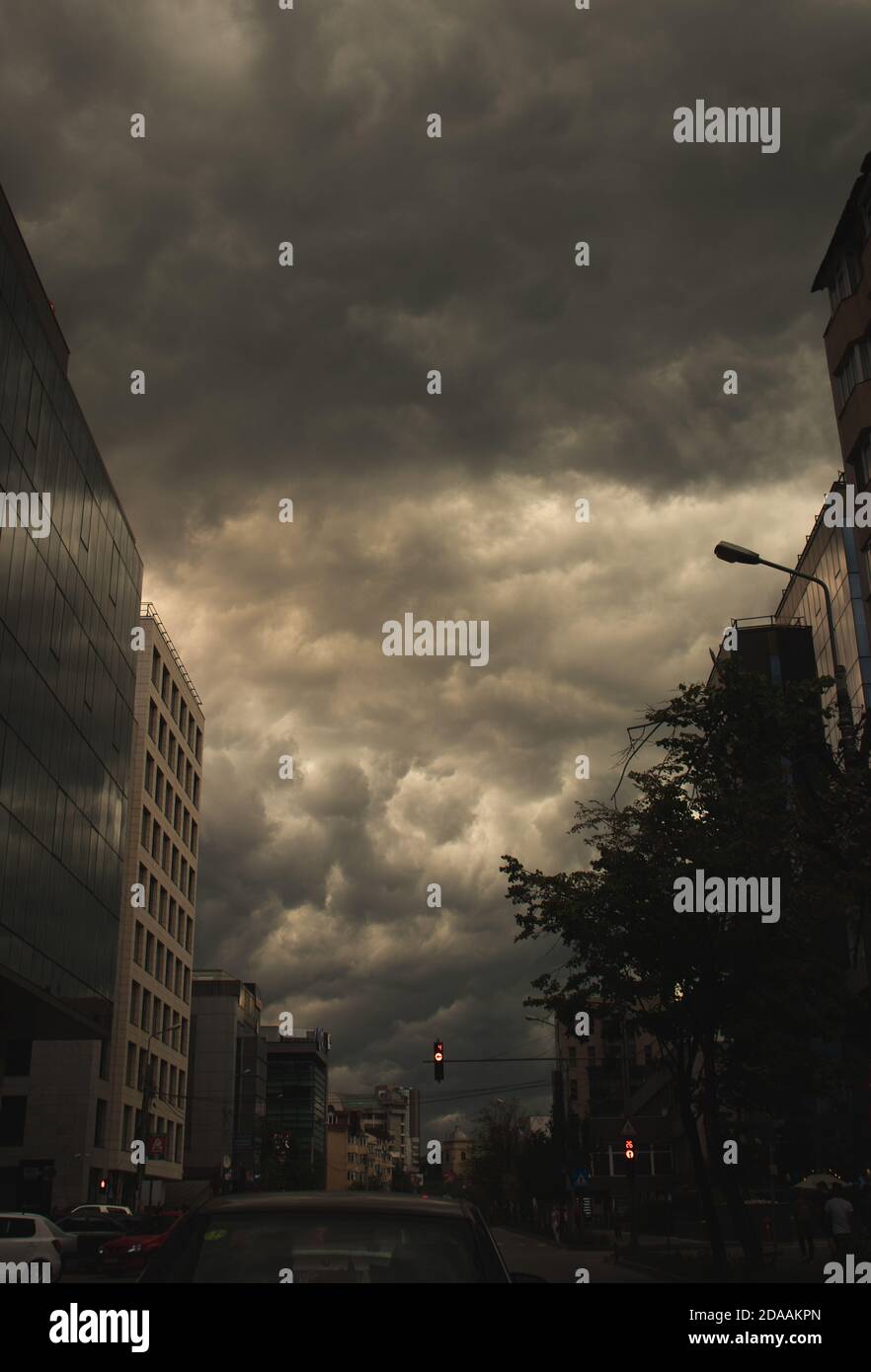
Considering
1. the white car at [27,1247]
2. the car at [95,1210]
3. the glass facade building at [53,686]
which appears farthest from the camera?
the car at [95,1210]

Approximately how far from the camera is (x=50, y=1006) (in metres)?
Result: 38.3

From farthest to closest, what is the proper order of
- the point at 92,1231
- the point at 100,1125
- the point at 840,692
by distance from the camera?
the point at 100,1125
the point at 92,1231
the point at 840,692

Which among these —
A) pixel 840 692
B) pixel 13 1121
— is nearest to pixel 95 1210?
pixel 13 1121

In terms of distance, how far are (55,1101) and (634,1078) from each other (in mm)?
75169

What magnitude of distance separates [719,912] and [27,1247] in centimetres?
1401

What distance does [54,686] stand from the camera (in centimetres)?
Result: 3850

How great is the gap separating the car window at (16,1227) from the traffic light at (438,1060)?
14.5m

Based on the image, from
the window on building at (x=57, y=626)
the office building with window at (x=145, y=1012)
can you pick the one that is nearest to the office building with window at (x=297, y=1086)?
the office building with window at (x=145, y=1012)

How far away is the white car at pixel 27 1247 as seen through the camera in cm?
2228

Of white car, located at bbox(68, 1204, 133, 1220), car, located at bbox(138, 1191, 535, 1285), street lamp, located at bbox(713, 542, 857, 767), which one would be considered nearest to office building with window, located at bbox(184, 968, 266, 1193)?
white car, located at bbox(68, 1204, 133, 1220)

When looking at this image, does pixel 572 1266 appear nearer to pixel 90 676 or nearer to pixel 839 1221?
pixel 839 1221

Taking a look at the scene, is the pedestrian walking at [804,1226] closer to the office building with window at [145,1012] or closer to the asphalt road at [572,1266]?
the asphalt road at [572,1266]
